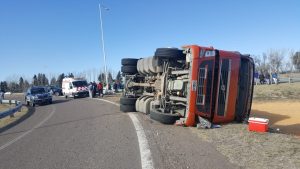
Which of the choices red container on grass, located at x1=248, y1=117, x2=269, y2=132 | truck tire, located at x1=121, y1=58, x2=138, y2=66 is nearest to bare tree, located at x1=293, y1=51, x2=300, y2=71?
truck tire, located at x1=121, y1=58, x2=138, y2=66

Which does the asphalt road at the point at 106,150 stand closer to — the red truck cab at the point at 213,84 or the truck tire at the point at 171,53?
the red truck cab at the point at 213,84

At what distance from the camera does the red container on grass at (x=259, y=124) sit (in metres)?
9.71

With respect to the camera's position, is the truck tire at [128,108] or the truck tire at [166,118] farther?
the truck tire at [128,108]

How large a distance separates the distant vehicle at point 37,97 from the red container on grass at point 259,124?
24.4 meters

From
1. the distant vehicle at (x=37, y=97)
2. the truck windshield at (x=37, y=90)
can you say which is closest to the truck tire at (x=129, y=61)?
the distant vehicle at (x=37, y=97)

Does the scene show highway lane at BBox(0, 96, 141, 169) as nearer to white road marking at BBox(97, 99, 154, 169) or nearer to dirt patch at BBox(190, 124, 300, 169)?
white road marking at BBox(97, 99, 154, 169)

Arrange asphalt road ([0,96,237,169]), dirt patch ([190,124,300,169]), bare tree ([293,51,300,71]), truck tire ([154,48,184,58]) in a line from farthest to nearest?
bare tree ([293,51,300,71]), truck tire ([154,48,184,58]), asphalt road ([0,96,237,169]), dirt patch ([190,124,300,169])

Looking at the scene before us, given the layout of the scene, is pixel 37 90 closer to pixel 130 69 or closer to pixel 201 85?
pixel 130 69

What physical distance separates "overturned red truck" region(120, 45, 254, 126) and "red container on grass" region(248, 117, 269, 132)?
1718 mm

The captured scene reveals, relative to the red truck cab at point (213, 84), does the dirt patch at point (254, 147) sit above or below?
below

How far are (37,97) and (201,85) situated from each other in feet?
74.8

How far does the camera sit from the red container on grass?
9711mm

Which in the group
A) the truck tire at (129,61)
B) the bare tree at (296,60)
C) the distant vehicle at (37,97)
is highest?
the bare tree at (296,60)

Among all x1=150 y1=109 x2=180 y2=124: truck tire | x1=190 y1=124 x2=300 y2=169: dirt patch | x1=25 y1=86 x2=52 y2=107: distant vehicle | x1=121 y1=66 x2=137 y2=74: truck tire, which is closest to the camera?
x1=190 y1=124 x2=300 y2=169: dirt patch
